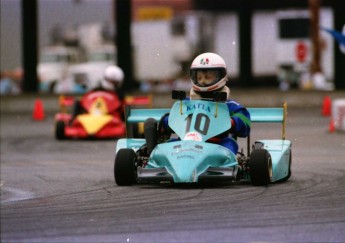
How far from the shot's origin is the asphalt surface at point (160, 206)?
8.30 metres

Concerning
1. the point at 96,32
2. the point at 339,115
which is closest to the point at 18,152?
the point at 339,115

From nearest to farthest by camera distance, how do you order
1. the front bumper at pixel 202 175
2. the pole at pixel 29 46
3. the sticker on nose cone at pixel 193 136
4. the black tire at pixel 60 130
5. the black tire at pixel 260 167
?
the front bumper at pixel 202 175, the black tire at pixel 260 167, the sticker on nose cone at pixel 193 136, the black tire at pixel 60 130, the pole at pixel 29 46

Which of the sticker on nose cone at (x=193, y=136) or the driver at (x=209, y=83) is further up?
the driver at (x=209, y=83)

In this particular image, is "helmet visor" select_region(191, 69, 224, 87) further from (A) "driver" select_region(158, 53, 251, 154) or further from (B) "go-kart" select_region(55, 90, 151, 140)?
(B) "go-kart" select_region(55, 90, 151, 140)

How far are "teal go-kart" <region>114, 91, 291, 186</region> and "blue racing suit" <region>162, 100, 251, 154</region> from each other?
4.9 inches

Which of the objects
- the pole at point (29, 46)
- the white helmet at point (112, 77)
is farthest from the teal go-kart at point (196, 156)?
the pole at point (29, 46)

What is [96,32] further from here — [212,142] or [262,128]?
[212,142]

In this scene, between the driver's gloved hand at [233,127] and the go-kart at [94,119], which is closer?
the driver's gloved hand at [233,127]

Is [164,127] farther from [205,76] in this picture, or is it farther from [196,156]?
[196,156]

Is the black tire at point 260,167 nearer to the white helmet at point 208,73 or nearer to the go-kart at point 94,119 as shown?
the white helmet at point 208,73

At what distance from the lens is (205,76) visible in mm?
12367

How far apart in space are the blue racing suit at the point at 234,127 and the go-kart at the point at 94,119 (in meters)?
→ 8.91

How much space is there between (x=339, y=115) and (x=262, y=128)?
2.29 metres

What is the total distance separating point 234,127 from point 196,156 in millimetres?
961
